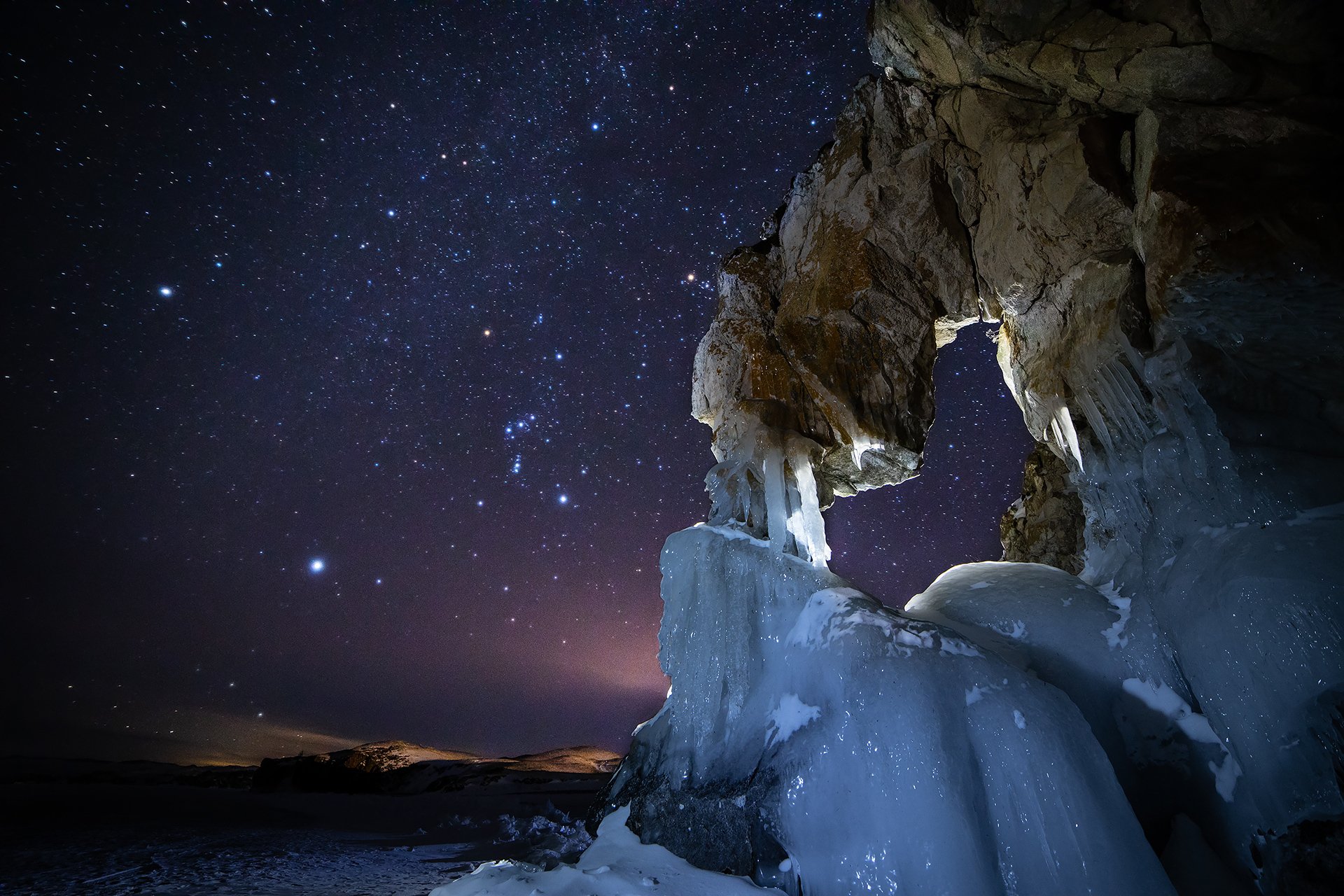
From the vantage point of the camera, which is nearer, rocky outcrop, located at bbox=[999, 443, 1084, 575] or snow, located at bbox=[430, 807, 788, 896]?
snow, located at bbox=[430, 807, 788, 896]

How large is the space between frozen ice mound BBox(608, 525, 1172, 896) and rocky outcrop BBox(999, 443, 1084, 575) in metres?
6.57

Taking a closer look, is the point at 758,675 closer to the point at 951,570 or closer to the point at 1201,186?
the point at 951,570

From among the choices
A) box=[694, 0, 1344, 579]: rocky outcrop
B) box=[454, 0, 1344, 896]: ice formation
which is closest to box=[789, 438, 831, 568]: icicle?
box=[454, 0, 1344, 896]: ice formation

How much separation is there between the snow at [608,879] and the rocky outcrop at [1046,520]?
8.69 meters

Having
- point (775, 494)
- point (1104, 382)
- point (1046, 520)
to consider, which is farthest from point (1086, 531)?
point (775, 494)

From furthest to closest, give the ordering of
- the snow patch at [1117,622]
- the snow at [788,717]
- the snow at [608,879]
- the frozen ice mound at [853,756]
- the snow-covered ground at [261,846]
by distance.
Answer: the snow-covered ground at [261,846] → the snow patch at [1117,622] → the snow at [788,717] → the snow at [608,879] → the frozen ice mound at [853,756]

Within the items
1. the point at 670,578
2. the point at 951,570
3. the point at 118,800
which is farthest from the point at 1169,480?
the point at 118,800

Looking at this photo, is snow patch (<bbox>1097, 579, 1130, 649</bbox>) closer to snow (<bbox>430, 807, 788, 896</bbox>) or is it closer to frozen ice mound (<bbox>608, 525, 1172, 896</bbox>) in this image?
frozen ice mound (<bbox>608, 525, 1172, 896</bbox>)

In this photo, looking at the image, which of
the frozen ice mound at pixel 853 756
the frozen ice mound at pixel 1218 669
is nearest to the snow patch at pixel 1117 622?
the frozen ice mound at pixel 1218 669

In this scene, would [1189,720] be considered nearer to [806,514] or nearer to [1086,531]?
[1086,531]

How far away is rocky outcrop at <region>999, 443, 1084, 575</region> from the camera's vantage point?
1022cm

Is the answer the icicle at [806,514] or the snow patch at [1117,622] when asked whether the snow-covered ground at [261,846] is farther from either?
the snow patch at [1117,622]

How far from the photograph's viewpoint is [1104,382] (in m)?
6.21

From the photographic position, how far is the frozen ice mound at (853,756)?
3.76 m
